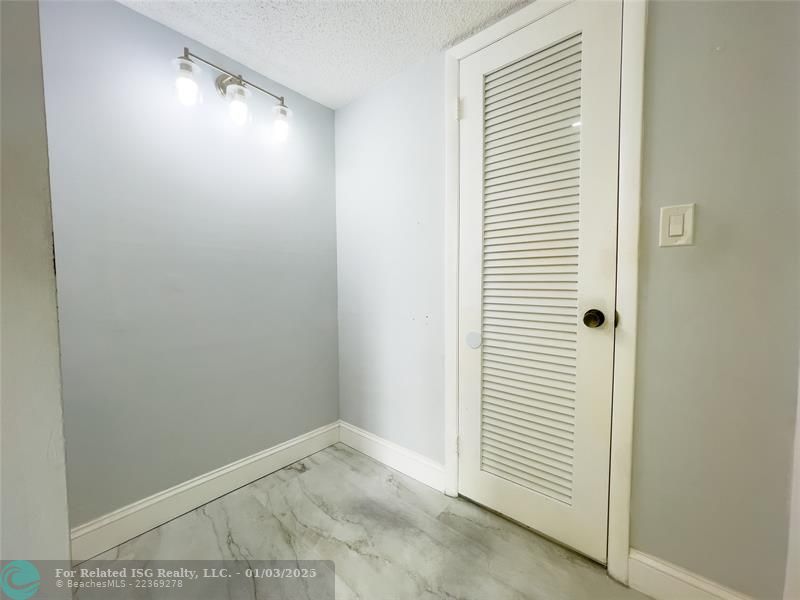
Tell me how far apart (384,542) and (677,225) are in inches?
63.2

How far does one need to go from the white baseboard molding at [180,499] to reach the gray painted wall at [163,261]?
0.15 feet

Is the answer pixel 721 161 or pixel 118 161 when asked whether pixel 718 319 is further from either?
pixel 118 161

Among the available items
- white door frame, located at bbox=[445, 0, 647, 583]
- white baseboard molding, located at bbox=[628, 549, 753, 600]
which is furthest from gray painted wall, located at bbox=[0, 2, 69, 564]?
white baseboard molding, located at bbox=[628, 549, 753, 600]

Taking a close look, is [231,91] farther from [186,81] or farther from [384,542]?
[384,542]

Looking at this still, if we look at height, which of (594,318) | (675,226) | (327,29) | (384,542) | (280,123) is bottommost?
(384,542)

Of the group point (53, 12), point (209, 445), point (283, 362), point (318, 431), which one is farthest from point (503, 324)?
point (53, 12)

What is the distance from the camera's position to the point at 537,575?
1152 mm

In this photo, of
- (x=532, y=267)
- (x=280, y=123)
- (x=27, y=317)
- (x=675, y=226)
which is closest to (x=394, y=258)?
(x=532, y=267)

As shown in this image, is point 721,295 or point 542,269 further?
point 542,269

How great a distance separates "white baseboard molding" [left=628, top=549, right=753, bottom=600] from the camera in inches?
38.8

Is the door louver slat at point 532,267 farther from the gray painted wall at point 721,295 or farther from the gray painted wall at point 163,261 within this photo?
the gray painted wall at point 163,261

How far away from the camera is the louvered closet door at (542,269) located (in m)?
1.12

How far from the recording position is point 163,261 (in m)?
1.40

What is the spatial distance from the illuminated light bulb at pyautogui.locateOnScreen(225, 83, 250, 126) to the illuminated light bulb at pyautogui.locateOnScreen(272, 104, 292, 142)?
0.15 meters
